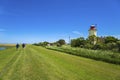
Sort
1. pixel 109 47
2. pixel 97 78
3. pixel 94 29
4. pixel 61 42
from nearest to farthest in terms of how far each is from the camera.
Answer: pixel 97 78, pixel 109 47, pixel 94 29, pixel 61 42

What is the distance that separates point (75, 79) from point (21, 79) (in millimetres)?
3170

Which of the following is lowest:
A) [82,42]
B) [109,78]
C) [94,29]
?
[109,78]

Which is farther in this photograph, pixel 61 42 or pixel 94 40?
pixel 61 42

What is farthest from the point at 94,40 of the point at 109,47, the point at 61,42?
the point at 61,42

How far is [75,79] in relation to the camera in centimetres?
1091

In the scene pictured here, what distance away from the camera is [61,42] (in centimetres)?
13550

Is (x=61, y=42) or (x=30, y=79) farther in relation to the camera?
(x=61, y=42)

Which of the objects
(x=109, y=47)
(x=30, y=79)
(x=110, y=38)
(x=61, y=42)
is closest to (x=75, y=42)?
(x=110, y=38)

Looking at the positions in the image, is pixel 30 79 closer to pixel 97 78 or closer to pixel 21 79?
pixel 21 79

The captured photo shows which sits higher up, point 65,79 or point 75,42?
point 75,42

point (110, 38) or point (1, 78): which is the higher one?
point (110, 38)

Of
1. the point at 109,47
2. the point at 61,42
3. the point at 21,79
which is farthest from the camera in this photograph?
the point at 61,42

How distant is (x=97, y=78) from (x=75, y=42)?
65.5 meters

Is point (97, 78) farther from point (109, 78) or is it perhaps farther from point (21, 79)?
point (21, 79)
